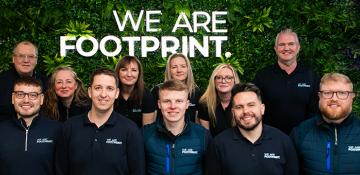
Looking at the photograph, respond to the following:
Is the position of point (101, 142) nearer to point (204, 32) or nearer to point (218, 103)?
point (218, 103)

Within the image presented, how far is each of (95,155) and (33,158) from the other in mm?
530

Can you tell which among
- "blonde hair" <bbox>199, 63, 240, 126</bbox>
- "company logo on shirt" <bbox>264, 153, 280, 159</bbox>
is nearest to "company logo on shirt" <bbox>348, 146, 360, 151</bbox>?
"company logo on shirt" <bbox>264, 153, 280, 159</bbox>

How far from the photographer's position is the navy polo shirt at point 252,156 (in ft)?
11.8

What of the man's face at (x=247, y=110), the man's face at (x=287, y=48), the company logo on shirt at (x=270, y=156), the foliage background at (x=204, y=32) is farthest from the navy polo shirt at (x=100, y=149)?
the foliage background at (x=204, y=32)

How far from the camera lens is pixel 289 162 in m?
3.67

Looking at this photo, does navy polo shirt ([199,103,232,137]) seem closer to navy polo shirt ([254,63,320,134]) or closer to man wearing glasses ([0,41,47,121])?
navy polo shirt ([254,63,320,134])

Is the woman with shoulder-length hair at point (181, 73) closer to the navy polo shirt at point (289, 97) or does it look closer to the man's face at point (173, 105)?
the navy polo shirt at point (289, 97)

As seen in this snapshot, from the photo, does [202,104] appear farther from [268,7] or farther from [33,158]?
[268,7]

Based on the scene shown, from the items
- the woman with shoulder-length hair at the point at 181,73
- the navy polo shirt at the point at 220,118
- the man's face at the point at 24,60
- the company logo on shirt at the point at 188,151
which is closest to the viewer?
the company logo on shirt at the point at 188,151

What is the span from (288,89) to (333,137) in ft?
4.46

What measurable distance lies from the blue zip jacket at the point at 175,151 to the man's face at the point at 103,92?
405mm

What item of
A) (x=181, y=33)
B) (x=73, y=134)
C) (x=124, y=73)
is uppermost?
(x=181, y=33)

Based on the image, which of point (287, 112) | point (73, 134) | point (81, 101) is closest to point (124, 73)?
point (81, 101)

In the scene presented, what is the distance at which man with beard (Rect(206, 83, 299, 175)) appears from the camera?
11.8 ft
